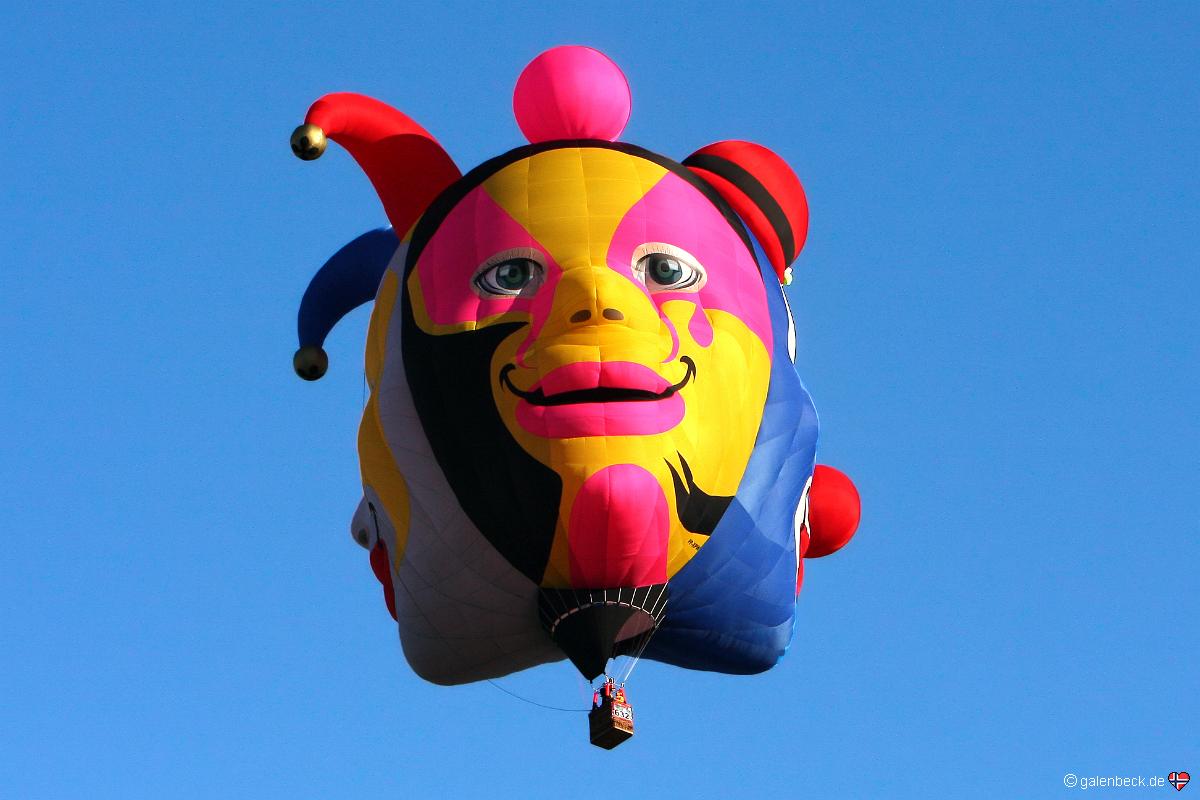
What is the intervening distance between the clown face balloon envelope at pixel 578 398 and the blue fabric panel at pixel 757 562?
1.0 inches

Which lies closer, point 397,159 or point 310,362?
point 397,159

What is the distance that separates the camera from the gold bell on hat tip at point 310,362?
27438mm

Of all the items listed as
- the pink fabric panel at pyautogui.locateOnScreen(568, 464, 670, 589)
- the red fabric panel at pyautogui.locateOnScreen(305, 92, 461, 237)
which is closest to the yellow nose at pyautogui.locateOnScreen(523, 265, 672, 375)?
the pink fabric panel at pyautogui.locateOnScreen(568, 464, 670, 589)

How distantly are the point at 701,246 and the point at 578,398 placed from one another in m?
2.15

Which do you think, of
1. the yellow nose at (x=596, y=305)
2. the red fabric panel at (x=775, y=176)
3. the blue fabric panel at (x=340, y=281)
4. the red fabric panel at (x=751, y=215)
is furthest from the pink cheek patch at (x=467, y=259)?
the red fabric panel at (x=775, y=176)

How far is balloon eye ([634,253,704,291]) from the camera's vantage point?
25000 mm

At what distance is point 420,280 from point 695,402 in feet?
9.45

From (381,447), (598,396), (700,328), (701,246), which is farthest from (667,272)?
(381,447)

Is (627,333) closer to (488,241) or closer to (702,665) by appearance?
(488,241)

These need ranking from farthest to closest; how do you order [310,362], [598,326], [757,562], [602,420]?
[310,362] → [757,562] → [598,326] → [602,420]

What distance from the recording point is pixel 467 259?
25.2 metres

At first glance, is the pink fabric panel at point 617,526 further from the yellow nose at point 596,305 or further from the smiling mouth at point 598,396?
the yellow nose at point 596,305

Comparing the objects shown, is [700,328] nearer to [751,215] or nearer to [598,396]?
[598,396]

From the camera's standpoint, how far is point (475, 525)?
2436 centimetres
